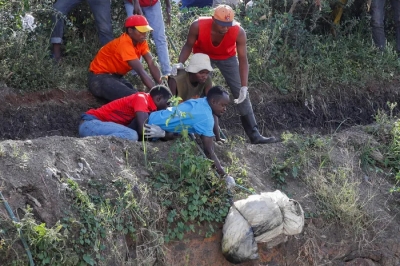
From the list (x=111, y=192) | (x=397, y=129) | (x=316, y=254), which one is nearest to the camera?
(x=111, y=192)

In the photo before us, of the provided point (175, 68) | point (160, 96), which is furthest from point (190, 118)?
point (175, 68)

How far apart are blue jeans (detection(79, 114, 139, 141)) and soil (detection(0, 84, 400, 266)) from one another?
0.20 m

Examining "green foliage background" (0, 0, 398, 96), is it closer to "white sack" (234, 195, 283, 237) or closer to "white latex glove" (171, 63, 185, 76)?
"white latex glove" (171, 63, 185, 76)

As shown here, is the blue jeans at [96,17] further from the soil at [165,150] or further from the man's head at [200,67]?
the man's head at [200,67]

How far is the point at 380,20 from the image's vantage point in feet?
39.3

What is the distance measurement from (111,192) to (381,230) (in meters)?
2.93

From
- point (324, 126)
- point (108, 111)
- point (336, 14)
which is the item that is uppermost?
point (108, 111)

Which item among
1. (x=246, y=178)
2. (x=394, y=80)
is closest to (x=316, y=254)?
(x=246, y=178)

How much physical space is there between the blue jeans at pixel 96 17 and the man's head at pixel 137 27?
35.0 inches

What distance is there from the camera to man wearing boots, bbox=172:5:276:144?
28.6 ft

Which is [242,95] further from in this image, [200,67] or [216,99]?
[216,99]

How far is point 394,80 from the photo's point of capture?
1209 cm

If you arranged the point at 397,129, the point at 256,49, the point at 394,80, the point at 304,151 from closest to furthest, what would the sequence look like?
the point at 304,151
the point at 397,129
the point at 256,49
the point at 394,80

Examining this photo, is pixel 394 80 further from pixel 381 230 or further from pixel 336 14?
pixel 381 230
